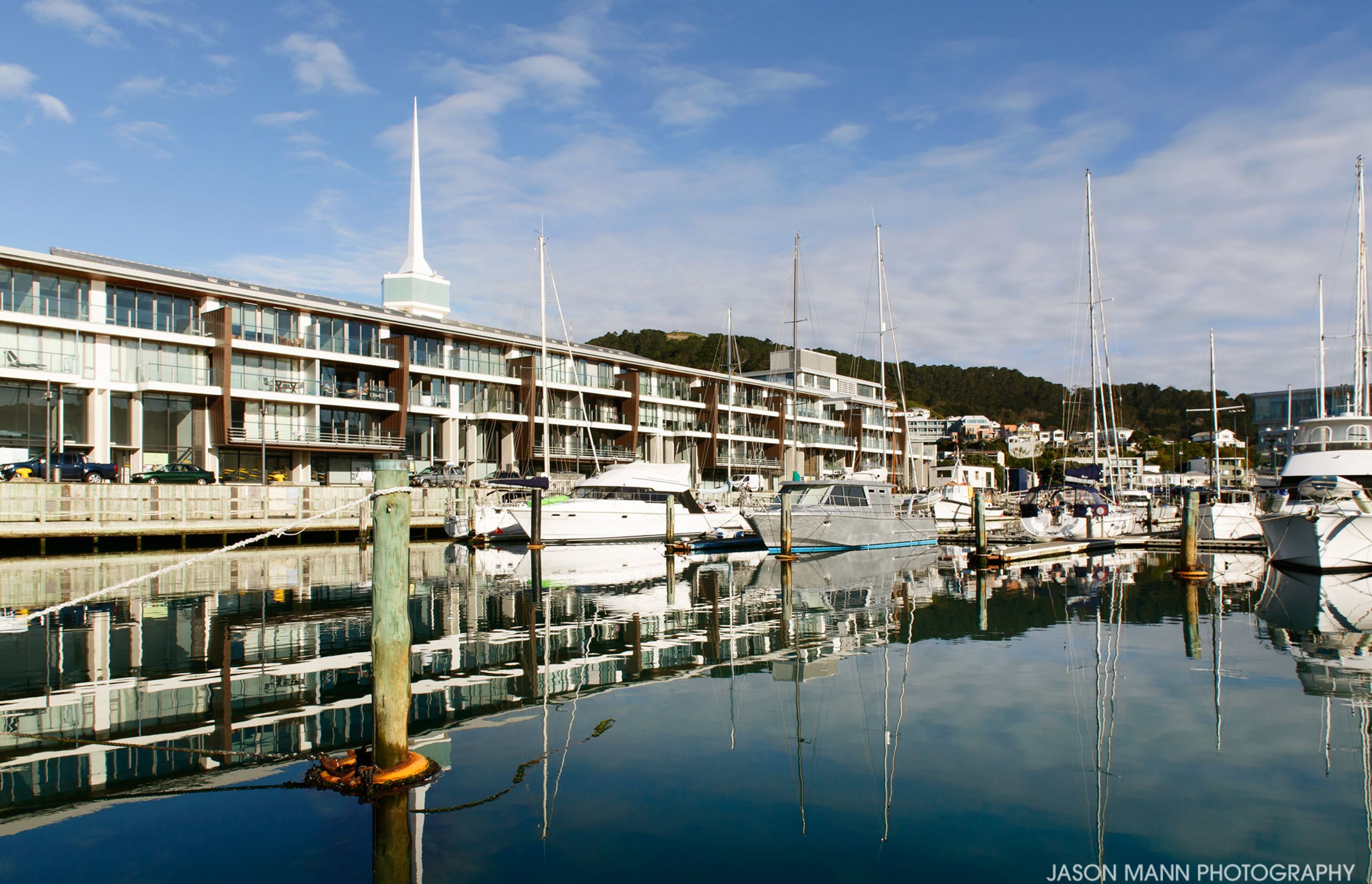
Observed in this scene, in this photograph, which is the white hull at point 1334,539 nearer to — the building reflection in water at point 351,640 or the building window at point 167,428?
the building reflection in water at point 351,640

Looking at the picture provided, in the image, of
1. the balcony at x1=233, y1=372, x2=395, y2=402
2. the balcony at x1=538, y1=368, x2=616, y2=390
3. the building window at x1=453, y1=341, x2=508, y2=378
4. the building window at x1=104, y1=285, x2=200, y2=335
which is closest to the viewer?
the building window at x1=104, y1=285, x2=200, y2=335

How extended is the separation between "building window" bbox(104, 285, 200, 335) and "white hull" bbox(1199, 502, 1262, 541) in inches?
2150

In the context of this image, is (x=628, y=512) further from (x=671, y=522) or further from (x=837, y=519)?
(x=837, y=519)

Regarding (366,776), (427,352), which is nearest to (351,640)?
Answer: (366,776)

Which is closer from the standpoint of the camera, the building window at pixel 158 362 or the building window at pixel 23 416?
the building window at pixel 23 416

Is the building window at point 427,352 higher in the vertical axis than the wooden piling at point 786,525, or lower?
higher

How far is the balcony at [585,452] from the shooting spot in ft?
199

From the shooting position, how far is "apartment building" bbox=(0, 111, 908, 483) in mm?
43375

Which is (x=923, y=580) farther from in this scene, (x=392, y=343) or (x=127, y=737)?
(x=392, y=343)

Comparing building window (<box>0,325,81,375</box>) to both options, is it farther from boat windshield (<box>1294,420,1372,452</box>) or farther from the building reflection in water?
boat windshield (<box>1294,420,1372,452</box>)

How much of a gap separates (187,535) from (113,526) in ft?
9.97

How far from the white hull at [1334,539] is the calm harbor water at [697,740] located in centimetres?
978

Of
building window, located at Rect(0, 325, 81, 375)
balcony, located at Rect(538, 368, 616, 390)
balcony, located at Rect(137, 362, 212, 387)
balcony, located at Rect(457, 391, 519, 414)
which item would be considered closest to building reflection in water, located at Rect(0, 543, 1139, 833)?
building window, located at Rect(0, 325, 81, 375)

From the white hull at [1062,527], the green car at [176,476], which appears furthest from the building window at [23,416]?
the white hull at [1062,527]
